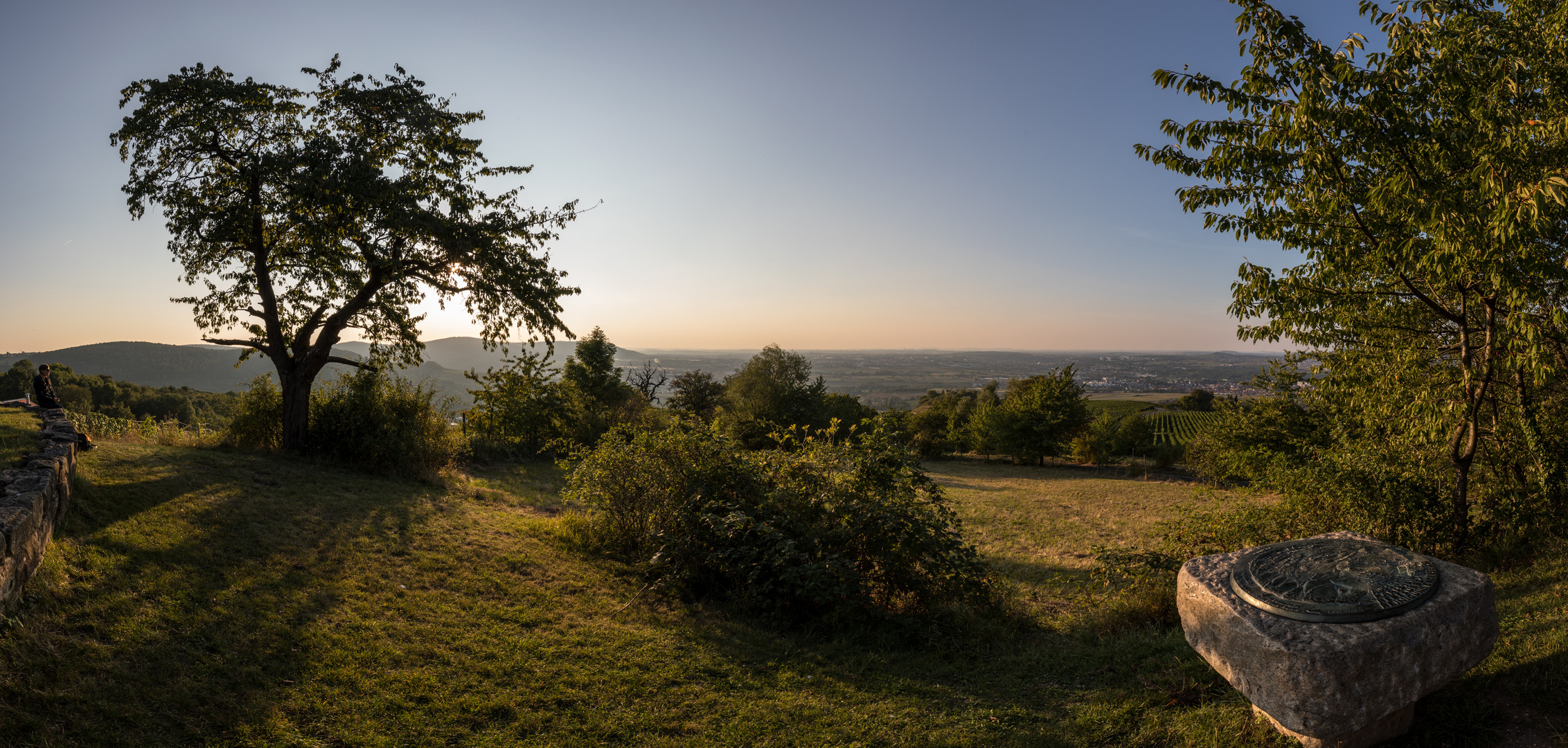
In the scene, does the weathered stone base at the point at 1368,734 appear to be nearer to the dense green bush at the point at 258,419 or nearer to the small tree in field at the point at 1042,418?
the dense green bush at the point at 258,419

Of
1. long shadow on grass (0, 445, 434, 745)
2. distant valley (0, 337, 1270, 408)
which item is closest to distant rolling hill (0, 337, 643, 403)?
distant valley (0, 337, 1270, 408)

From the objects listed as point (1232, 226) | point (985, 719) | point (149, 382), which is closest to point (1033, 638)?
point (985, 719)

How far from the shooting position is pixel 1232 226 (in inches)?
263

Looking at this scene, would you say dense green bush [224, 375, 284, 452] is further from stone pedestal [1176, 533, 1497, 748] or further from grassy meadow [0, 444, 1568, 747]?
stone pedestal [1176, 533, 1497, 748]

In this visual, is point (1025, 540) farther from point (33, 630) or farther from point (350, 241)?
point (350, 241)

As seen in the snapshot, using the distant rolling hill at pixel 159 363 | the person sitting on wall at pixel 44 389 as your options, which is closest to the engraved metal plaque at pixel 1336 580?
the person sitting on wall at pixel 44 389

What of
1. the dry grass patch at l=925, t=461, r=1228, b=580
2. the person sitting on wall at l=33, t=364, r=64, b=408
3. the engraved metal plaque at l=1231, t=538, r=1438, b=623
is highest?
the person sitting on wall at l=33, t=364, r=64, b=408

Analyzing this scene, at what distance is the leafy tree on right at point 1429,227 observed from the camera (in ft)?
17.6

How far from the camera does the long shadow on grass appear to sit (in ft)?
12.3

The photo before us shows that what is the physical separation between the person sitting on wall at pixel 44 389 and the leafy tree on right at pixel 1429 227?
18.2 meters

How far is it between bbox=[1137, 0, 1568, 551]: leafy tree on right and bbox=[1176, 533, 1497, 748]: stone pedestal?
3151 mm

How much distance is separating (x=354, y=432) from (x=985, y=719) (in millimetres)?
13823

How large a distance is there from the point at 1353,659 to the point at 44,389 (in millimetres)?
18409

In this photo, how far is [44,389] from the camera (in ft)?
34.7
